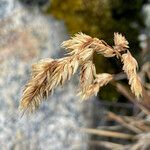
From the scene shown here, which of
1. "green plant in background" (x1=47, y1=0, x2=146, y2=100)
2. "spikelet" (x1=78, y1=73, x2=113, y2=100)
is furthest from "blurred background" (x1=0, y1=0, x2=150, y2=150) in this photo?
"spikelet" (x1=78, y1=73, x2=113, y2=100)

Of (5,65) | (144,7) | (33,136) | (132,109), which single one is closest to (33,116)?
(33,136)

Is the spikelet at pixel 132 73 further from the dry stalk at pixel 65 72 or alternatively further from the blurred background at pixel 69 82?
the blurred background at pixel 69 82

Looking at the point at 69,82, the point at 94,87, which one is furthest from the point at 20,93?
the point at 94,87

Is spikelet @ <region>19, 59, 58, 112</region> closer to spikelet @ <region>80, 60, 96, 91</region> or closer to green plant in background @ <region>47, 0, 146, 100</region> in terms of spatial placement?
spikelet @ <region>80, 60, 96, 91</region>

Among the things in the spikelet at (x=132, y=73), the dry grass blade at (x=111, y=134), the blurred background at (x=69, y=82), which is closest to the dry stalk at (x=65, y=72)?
the spikelet at (x=132, y=73)

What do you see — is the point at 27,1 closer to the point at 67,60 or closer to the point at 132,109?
the point at 132,109

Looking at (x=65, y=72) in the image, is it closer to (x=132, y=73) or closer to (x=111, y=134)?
(x=132, y=73)

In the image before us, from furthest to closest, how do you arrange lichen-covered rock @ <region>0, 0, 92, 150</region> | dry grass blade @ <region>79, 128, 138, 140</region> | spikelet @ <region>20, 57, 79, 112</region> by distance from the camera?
dry grass blade @ <region>79, 128, 138, 140</region> → lichen-covered rock @ <region>0, 0, 92, 150</region> → spikelet @ <region>20, 57, 79, 112</region>
